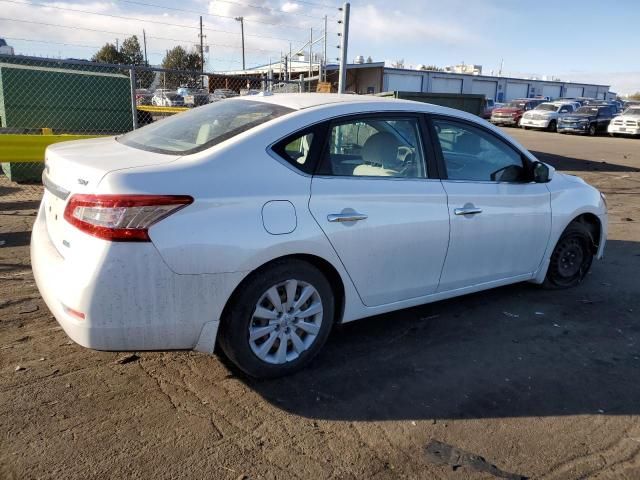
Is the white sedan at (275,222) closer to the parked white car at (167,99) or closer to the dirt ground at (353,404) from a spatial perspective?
the dirt ground at (353,404)

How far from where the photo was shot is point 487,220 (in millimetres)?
4070

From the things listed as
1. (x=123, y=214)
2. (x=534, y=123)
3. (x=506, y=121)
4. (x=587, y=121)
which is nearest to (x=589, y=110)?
(x=587, y=121)

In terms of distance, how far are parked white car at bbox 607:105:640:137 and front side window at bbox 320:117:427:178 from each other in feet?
98.3

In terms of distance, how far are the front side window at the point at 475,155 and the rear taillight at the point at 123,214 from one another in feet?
6.90

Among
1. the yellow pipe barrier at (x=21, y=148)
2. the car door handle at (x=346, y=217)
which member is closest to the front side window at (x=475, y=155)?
the car door handle at (x=346, y=217)

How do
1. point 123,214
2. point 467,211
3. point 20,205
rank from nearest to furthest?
point 123,214 → point 467,211 → point 20,205

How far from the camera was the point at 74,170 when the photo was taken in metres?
2.94

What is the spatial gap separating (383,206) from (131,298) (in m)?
1.60

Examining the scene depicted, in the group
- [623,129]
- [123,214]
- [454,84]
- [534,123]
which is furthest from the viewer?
[454,84]

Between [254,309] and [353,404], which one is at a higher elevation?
[254,309]

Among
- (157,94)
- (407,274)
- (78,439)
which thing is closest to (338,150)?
(407,274)

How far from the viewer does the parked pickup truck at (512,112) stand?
35688mm

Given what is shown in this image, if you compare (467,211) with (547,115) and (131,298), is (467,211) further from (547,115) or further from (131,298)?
(547,115)

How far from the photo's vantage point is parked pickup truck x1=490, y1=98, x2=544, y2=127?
35688mm
